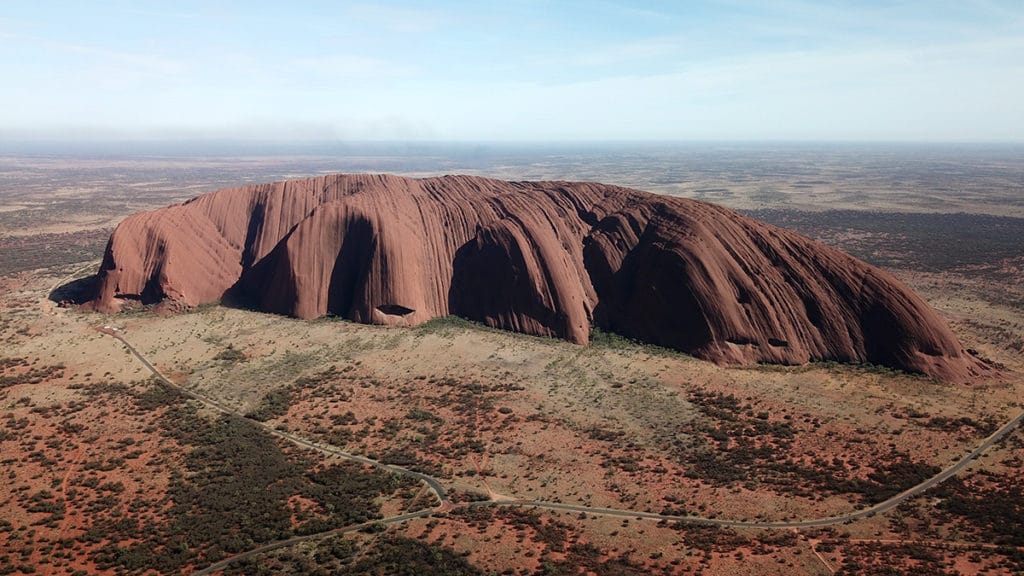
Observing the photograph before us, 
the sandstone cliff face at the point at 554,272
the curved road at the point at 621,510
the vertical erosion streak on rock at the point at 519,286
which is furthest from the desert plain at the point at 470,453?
the sandstone cliff face at the point at 554,272

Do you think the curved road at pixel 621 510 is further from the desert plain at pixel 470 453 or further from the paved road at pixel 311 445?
the desert plain at pixel 470 453

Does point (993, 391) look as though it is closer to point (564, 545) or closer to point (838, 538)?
point (838, 538)

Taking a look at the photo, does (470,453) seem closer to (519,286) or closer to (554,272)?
(519,286)

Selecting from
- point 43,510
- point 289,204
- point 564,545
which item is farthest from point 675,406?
point 289,204

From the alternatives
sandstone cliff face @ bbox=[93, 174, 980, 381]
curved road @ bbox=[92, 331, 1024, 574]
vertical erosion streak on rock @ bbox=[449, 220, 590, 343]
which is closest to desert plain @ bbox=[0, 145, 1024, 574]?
curved road @ bbox=[92, 331, 1024, 574]

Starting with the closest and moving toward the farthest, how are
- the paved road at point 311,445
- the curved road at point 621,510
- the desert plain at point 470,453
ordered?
the desert plain at point 470,453, the curved road at point 621,510, the paved road at point 311,445

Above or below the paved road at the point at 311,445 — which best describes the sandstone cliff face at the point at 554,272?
above

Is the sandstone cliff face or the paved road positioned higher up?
the sandstone cliff face

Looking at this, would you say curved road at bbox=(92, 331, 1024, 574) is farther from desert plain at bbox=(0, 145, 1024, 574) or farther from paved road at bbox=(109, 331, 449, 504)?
desert plain at bbox=(0, 145, 1024, 574)
